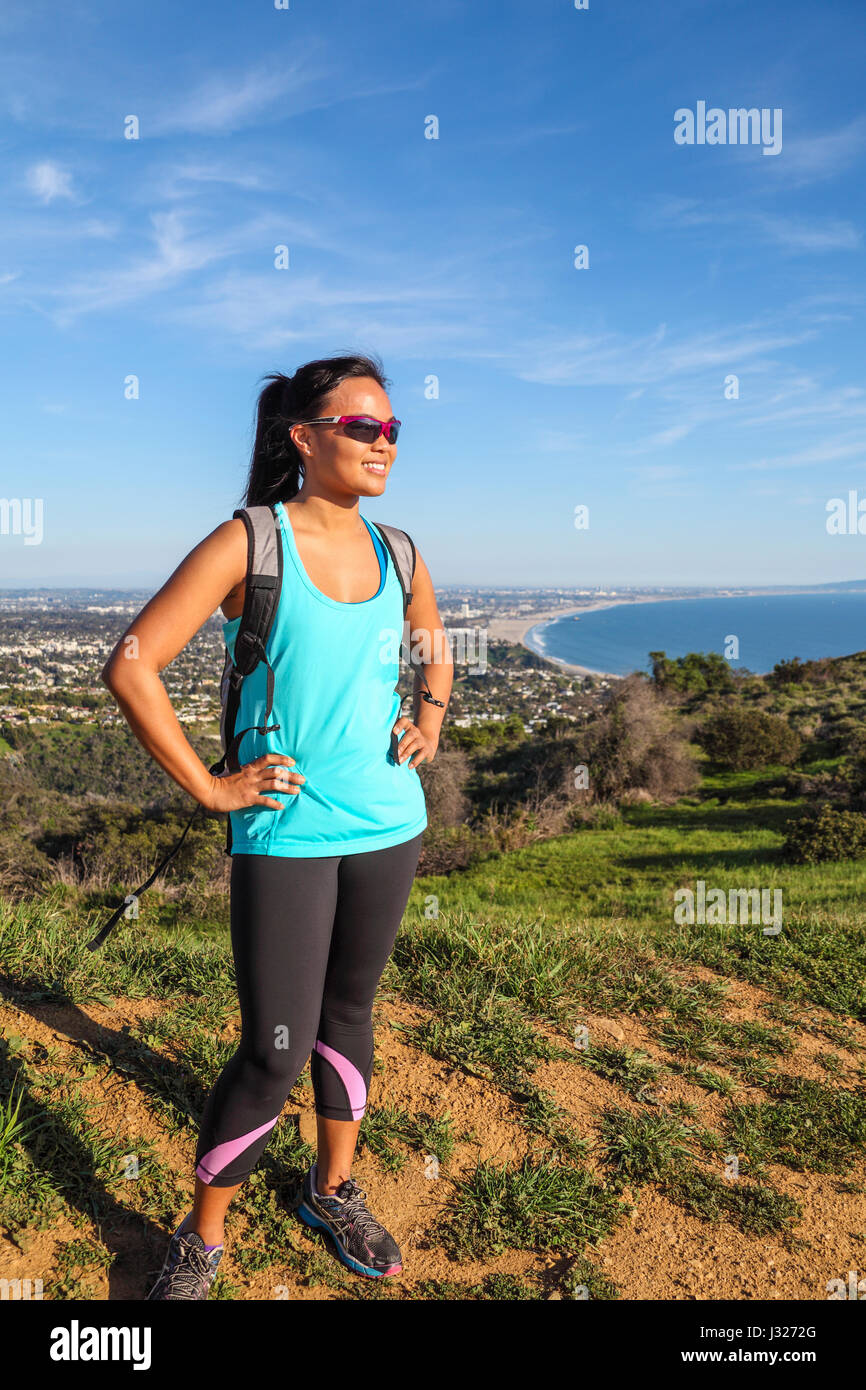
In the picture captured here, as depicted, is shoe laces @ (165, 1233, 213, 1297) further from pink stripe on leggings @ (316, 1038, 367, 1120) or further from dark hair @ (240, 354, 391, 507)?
dark hair @ (240, 354, 391, 507)

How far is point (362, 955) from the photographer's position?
1954 millimetres

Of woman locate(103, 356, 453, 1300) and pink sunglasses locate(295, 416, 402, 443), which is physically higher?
pink sunglasses locate(295, 416, 402, 443)

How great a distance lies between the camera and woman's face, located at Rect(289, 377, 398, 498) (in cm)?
188

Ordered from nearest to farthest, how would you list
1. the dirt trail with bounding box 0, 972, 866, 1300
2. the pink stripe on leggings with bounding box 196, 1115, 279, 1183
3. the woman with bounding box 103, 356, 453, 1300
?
the woman with bounding box 103, 356, 453, 1300, the pink stripe on leggings with bounding box 196, 1115, 279, 1183, the dirt trail with bounding box 0, 972, 866, 1300

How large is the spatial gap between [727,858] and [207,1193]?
9394mm

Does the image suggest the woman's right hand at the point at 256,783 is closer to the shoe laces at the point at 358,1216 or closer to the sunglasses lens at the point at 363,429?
the sunglasses lens at the point at 363,429

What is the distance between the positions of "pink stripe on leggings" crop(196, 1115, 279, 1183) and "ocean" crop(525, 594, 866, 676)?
38.5 m

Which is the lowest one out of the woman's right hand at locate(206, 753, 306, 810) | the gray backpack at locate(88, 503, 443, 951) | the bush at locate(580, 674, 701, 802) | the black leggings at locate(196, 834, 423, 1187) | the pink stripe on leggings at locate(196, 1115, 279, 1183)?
the bush at locate(580, 674, 701, 802)

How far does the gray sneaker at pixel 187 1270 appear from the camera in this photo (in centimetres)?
186

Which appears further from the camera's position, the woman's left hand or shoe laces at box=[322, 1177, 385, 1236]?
shoe laces at box=[322, 1177, 385, 1236]

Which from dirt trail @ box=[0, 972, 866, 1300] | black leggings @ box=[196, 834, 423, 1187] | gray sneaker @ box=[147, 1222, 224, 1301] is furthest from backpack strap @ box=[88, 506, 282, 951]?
dirt trail @ box=[0, 972, 866, 1300]

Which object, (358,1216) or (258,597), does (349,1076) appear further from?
(258,597)

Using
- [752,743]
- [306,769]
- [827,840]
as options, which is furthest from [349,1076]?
[752,743]

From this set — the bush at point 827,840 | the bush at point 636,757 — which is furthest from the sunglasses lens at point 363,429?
the bush at point 636,757
